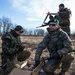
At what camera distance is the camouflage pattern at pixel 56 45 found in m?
4.68

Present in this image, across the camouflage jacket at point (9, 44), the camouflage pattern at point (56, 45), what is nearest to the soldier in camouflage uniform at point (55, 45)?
the camouflage pattern at point (56, 45)

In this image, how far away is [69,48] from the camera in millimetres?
4730

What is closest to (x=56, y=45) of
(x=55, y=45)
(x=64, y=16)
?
(x=55, y=45)

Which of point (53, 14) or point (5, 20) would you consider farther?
point (5, 20)

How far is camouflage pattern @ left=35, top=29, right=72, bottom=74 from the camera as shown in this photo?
184 inches

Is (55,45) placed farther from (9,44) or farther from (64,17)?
(64,17)

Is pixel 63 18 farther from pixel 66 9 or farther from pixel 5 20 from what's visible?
pixel 5 20

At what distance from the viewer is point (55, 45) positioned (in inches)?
198

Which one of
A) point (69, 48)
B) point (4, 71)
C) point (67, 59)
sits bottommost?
point (4, 71)

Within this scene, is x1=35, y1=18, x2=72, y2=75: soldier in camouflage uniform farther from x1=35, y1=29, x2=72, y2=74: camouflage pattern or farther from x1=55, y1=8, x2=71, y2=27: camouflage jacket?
x1=55, y1=8, x2=71, y2=27: camouflage jacket

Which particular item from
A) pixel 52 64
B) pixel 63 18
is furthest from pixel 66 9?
pixel 52 64

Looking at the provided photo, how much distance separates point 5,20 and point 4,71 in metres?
69.8

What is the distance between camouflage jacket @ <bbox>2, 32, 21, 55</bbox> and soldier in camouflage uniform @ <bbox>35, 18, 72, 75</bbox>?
3.29 feet

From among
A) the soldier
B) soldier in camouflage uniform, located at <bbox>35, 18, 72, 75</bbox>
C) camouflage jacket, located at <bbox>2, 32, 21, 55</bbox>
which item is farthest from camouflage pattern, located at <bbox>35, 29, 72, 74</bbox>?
the soldier
